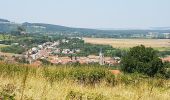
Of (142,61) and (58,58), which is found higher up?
(142,61)

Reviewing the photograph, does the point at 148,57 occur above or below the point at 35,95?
below

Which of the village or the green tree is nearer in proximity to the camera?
the village

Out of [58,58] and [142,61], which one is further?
[58,58]

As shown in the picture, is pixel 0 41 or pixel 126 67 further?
pixel 0 41

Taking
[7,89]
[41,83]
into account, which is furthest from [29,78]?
[7,89]

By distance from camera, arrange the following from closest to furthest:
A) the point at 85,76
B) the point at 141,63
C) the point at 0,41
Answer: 1. the point at 85,76
2. the point at 141,63
3. the point at 0,41

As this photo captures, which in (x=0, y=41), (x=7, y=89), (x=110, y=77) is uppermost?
(x=7, y=89)

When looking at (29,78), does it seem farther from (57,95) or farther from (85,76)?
(85,76)

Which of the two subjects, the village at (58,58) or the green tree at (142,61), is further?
the green tree at (142,61)
